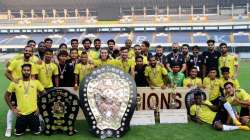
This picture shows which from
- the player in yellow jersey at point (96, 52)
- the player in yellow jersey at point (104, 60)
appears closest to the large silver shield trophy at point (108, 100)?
the player in yellow jersey at point (104, 60)

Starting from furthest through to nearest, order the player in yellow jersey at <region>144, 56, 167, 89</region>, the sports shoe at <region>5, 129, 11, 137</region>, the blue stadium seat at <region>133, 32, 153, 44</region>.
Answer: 1. the blue stadium seat at <region>133, 32, 153, 44</region>
2. the player in yellow jersey at <region>144, 56, 167, 89</region>
3. the sports shoe at <region>5, 129, 11, 137</region>

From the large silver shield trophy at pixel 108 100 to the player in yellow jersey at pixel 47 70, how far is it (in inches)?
31.0

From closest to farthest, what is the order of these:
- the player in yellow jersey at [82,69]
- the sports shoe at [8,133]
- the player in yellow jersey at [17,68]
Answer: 1. the sports shoe at [8,133]
2. the player in yellow jersey at [17,68]
3. the player in yellow jersey at [82,69]

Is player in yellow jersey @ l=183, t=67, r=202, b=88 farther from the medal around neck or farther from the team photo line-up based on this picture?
the medal around neck

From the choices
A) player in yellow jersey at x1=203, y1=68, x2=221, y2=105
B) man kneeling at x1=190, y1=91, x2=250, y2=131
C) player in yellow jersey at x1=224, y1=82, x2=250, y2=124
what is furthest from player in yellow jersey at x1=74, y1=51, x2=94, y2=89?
player in yellow jersey at x1=224, y1=82, x2=250, y2=124

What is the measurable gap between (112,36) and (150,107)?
113 ft

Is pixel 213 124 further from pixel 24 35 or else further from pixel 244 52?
pixel 24 35

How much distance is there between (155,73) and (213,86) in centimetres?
114

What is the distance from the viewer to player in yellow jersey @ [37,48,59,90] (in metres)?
7.40

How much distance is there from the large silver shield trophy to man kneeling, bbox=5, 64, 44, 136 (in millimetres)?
788

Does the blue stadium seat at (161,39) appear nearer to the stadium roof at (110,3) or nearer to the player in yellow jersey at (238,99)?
the stadium roof at (110,3)

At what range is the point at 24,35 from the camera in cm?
4375

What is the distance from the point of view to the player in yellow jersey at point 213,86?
797 cm

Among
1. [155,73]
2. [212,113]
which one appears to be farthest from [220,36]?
[212,113]
